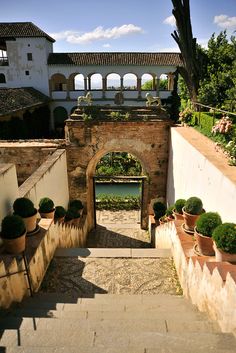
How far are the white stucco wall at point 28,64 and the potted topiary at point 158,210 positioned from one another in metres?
23.7

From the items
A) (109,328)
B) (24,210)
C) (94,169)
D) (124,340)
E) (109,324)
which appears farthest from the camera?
(94,169)

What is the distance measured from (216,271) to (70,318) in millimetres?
2032

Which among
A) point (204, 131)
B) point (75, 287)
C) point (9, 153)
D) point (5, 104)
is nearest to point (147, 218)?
point (204, 131)

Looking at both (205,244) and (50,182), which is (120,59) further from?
(205,244)

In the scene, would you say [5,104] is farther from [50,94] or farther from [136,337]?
[136,337]

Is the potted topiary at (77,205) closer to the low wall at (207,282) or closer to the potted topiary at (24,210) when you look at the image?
the potted topiary at (24,210)

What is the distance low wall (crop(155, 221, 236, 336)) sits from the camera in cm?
338

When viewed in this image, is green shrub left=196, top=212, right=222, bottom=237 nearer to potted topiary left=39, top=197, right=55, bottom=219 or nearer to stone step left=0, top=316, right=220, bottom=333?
stone step left=0, top=316, right=220, bottom=333

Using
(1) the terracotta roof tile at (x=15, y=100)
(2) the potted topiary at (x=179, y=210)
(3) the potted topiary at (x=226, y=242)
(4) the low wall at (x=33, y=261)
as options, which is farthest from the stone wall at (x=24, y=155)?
(1) the terracotta roof tile at (x=15, y=100)

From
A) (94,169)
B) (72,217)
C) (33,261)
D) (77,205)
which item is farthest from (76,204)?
(33,261)

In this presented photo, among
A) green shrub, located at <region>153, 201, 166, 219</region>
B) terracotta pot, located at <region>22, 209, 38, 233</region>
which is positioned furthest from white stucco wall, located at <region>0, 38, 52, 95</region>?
terracotta pot, located at <region>22, 209, 38, 233</region>

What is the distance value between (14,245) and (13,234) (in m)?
0.22

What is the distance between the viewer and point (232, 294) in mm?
3260

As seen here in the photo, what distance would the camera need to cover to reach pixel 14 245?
16.6ft
